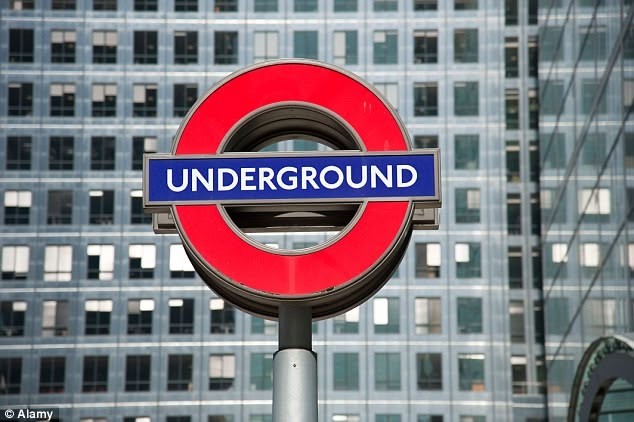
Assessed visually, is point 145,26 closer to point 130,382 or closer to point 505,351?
point 130,382

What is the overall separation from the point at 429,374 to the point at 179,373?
516 inches

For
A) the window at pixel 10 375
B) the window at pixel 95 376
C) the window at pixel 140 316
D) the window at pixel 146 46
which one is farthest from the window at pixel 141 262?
the window at pixel 146 46

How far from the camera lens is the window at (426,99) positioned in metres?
81.3

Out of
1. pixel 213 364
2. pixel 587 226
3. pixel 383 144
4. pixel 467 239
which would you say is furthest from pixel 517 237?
pixel 383 144

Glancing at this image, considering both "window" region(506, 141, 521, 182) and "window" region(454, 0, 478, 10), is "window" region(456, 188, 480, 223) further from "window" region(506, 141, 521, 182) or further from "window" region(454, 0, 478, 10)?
"window" region(454, 0, 478, 10)

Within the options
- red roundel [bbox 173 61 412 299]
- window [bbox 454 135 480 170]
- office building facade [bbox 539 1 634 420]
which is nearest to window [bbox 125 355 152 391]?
window [bbox 454 135 480 170]

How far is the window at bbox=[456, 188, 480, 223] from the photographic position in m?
80.1

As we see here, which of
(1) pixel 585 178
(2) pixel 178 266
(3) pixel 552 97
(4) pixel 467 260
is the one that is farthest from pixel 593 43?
(2) pixel 178 266

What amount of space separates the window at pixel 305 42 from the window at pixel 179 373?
17.8 metres

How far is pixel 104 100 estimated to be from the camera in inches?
3241

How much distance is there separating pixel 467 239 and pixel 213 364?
15018 millimetres

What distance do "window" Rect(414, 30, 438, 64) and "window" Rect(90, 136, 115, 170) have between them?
57.0 feet

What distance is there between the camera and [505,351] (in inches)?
3086

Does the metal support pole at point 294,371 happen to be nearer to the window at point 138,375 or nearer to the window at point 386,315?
the window at point 386,315
